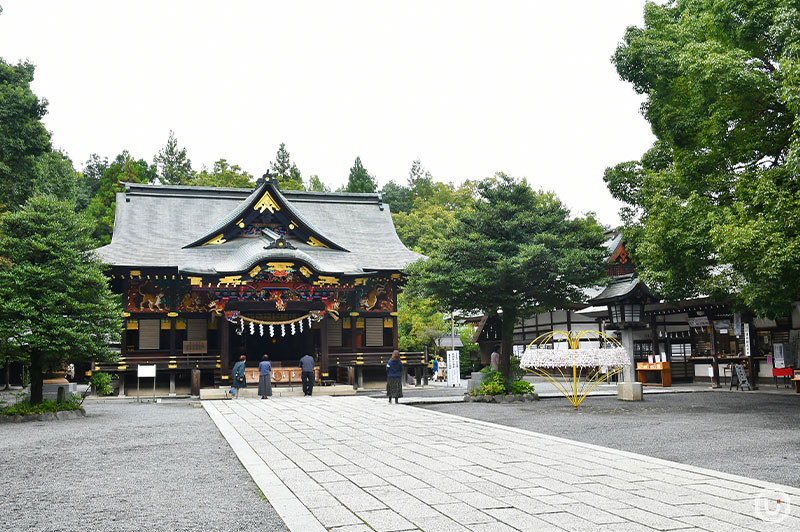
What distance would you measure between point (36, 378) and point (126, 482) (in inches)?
400

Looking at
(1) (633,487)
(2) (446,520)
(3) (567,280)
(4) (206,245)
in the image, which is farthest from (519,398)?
(4) (206,245)

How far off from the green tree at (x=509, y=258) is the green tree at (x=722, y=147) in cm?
189

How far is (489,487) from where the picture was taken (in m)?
6.77

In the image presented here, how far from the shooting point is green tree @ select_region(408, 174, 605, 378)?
19.0m

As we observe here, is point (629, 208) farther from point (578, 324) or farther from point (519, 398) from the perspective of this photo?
point (578, 324)

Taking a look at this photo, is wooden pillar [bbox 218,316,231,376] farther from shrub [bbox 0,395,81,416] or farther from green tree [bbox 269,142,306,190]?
green tree [bbox 269,142,306,190]

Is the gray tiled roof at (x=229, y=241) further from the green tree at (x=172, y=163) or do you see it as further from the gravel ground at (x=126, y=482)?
the green tree at (x=172, y=163)

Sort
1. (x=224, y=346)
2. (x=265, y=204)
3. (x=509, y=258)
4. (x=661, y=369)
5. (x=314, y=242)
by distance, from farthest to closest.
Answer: (x=314, y=242), (x=265, y=204), (x=224, y=346), (x=661, y=369), (x=509, y=258)

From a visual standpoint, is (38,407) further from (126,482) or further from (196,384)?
(126,482)

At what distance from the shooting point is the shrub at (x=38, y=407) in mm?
15617

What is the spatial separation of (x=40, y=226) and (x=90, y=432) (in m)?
5.75

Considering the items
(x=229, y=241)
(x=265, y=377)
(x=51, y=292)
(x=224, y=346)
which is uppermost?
(x=229, y=241)

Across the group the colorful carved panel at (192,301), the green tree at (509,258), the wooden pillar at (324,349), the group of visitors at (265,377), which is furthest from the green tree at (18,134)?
the green tree at (509,258)

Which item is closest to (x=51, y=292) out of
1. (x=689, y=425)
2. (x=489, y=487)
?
(x=489, y=487)
